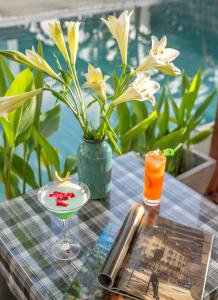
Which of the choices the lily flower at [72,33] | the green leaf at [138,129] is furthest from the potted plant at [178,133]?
the lily flower at [72,33]

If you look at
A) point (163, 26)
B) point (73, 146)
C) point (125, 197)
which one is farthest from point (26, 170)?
point (163, 26)

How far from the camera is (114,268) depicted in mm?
868

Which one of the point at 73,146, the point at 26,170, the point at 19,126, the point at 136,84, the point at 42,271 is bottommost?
the point at 73,146

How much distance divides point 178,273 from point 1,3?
6.02 metres

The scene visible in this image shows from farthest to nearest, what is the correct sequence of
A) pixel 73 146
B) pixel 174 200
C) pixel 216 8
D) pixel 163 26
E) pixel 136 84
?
pixel 216 8 → pixel 163 26 → pixel 73 146 → pixel 174 200 → pixel 136 84

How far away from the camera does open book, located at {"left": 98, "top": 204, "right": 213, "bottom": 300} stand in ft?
2.77

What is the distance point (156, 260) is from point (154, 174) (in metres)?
0.25

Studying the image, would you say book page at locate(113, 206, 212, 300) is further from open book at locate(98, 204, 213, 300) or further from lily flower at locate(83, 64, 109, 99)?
lily flower at locate(83, 64, 109, 99)

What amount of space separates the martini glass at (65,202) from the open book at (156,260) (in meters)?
0.12

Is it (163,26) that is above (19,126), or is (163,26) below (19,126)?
below

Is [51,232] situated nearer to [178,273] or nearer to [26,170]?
[178,273]

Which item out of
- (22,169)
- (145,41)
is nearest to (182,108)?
(22,169)

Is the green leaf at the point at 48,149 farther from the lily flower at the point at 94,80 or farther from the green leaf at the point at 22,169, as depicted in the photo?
the lily flower at the point at 94,80

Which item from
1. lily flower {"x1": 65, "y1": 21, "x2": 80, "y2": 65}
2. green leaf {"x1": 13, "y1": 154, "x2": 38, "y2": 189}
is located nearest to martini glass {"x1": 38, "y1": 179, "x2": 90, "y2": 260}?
lily flower {"x1": 65, "y1": 21, "x2": 80, "y2": 65}
